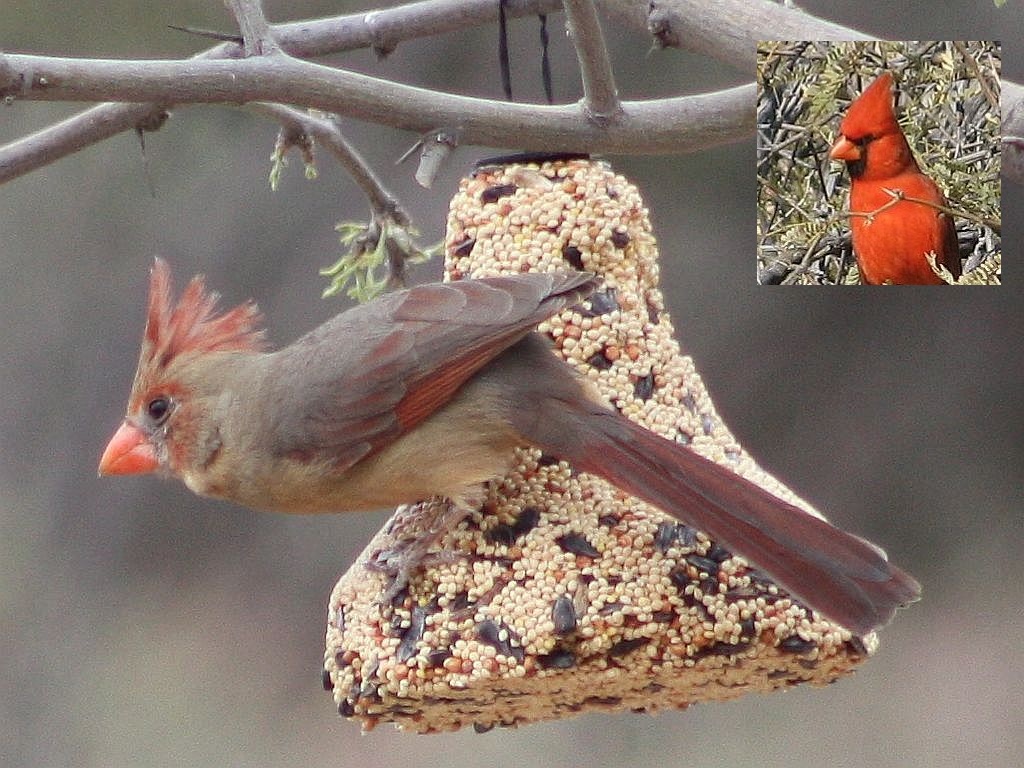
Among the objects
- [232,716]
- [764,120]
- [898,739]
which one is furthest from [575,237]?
[232,716]

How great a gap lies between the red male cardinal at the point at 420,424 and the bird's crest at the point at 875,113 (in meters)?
0.55

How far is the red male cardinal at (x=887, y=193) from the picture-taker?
272 cm

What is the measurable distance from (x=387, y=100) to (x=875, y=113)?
2.78 feet

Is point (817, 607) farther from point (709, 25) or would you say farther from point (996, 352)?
point (996, 352)

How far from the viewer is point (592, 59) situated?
2625 mm

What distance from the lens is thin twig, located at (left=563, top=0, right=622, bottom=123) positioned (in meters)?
2.52

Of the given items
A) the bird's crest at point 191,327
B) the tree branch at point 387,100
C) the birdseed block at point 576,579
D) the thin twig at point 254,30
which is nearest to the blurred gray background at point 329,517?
the bird's crest at point 191,327

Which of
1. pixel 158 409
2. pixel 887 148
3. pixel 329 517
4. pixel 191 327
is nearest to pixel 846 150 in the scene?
pixel 887 148

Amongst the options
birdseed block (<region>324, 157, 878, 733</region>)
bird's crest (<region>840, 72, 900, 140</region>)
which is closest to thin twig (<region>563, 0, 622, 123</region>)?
birdseed block (<region>324, 157, 878, 733</region>)

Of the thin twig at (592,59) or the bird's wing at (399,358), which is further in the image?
the bird's wing at (399,358)

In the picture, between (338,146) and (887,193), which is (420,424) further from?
(887,193)

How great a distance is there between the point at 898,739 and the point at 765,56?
4478mm

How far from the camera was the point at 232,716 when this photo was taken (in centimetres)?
727

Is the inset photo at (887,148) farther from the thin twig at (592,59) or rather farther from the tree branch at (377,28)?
the tree branch at (377,28)
